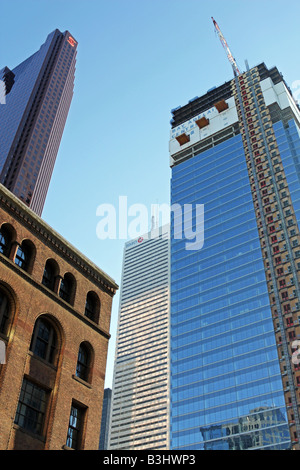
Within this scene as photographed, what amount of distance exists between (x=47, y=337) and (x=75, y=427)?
17.7ft

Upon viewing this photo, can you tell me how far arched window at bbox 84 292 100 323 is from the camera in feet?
109

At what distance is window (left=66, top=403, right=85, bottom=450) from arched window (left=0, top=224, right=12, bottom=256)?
9.88 m

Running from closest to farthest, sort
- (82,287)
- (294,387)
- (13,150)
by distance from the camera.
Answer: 1. (82,287)
2. (294,387)
3. (13,150)

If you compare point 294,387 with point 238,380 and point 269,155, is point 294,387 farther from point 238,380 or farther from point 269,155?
point 269,155

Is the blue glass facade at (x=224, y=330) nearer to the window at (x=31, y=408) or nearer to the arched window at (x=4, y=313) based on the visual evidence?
the window at (x=31, y=408)

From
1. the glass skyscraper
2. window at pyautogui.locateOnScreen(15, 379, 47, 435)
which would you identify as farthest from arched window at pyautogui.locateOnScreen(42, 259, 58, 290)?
the glass skyscraper

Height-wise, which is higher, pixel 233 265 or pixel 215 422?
pixel 233 265

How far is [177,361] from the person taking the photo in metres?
124

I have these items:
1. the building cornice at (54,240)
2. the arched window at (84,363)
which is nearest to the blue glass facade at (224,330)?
the building cornice at (54,240)

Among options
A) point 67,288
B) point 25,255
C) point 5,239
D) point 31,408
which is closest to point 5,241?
point 5,239

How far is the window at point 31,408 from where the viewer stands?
2547cm

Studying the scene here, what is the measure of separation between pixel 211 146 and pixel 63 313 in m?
135

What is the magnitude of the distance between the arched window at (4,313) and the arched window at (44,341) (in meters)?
2.02

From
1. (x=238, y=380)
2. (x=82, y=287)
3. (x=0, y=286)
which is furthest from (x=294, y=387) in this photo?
(x=0, y=286)
